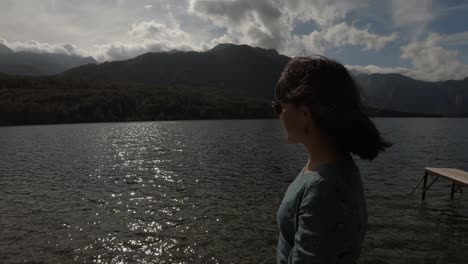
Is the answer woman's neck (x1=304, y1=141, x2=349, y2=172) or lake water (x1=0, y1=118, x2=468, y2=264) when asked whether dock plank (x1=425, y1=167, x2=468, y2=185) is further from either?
woman's neck (x1=304, y1=141, x2=349, y2=172)

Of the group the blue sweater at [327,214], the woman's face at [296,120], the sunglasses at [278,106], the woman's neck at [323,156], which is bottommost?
the blue sweater at [327,214]

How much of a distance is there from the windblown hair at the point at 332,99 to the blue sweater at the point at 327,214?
0.23m

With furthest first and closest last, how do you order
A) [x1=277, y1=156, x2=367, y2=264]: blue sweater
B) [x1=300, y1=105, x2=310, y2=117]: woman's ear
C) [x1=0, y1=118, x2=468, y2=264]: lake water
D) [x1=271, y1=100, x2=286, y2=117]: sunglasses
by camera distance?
[x1=0, y1=118, x2=468, y2=264]: lake water < [x1=271, y1=100, x2=286, y2=117]: sunglasses < [x1=300, y1=105, x2=310, y2=117]: woman's ear < [x1=277, y1=156, x2=367, y2=264]: blue sweater

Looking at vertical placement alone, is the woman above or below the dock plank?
above

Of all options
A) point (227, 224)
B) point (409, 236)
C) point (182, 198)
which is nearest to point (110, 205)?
point (182, 198)

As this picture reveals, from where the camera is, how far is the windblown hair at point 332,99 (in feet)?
9.50

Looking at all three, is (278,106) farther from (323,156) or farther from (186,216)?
(186,216)

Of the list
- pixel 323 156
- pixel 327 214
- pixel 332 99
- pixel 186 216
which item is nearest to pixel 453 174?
pixel 186 216

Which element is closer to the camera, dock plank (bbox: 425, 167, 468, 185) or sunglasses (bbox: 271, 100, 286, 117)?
sunglasses (bbox: 271, 100, 286, 117)

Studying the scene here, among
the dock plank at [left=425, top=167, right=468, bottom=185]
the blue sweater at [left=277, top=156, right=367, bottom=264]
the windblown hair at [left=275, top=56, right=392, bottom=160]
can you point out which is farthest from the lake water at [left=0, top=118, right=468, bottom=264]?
the blue sweater at [left=277, top=156, right=367, bottom=264]

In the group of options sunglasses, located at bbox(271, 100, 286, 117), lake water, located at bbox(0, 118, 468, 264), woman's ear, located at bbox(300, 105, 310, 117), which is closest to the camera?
woman's ear, located at bbox(300, 105, 310, 117)

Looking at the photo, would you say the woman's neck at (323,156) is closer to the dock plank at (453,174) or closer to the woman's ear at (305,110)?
the woman's ear at (305,110)

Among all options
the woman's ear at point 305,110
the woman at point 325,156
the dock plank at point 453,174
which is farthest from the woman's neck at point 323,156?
the dock plank at point 453,174

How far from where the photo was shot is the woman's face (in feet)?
9.99
